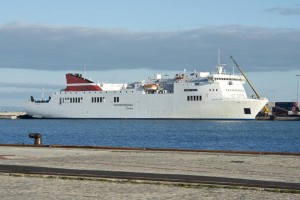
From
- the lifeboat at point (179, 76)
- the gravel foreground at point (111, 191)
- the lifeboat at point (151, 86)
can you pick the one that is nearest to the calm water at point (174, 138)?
the lifeboat at point (151, 86)

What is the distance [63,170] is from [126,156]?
16.7 feet

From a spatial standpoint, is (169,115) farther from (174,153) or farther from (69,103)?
(174,153)

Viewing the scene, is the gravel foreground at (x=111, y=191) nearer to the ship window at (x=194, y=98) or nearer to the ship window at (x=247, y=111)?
the ship window at (x=194, y=98)

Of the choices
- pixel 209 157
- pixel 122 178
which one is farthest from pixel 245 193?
pixel 209 157

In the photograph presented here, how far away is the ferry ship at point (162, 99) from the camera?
110938mm

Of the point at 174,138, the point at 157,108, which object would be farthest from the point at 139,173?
the point at 157,108

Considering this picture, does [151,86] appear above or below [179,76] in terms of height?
below

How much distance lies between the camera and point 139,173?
53.9ft

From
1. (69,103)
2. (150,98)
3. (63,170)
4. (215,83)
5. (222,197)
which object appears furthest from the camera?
(69,103)

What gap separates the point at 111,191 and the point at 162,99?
335 ft

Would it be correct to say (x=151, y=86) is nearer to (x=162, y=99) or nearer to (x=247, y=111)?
(x=162, y=99)

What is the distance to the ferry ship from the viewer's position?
11094 centimetres

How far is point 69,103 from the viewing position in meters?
126

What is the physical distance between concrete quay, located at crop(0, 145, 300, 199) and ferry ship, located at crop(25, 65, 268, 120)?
8667 centimetres
